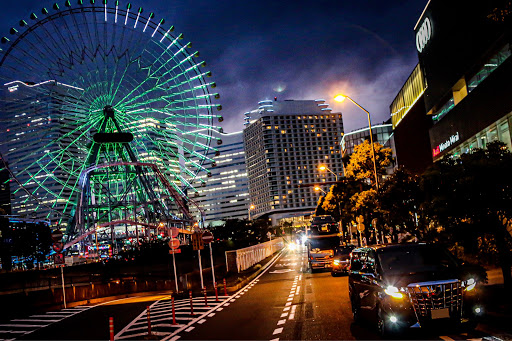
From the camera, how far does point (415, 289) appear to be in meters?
9.46

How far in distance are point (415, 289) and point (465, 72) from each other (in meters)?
25.7

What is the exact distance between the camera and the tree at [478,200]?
13609 millimetres

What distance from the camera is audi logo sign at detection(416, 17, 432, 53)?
38.3 metres

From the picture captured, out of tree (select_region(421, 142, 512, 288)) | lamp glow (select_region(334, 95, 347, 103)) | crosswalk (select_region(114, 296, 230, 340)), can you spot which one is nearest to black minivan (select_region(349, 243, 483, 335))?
tree (select_region(421, 142, 512, 288))

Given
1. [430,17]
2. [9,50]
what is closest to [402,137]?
[430,17]

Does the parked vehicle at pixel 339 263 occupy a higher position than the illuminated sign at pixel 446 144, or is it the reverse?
the illuminated sign at pixel 446 144

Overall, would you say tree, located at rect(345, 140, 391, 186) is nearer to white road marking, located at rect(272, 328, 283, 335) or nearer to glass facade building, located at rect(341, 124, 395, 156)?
white road marking, located at rect(272, 328, 283, 335)

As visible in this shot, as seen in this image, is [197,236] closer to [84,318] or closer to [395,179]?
[84,318]

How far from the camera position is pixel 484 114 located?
1125 inches

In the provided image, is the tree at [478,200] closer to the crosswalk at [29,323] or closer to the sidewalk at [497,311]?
the sidewalk at [497,311]

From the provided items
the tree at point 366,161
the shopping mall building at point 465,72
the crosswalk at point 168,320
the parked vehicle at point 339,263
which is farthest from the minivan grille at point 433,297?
the tree at point 366,161

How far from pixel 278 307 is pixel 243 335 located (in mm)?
5124

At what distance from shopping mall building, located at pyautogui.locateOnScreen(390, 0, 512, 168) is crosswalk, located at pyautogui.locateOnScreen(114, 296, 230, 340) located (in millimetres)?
11461

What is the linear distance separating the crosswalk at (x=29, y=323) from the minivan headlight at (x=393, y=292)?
11.8m
